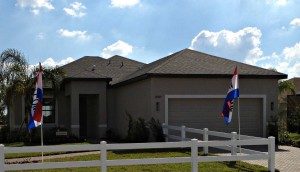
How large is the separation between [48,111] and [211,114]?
37.2 feet

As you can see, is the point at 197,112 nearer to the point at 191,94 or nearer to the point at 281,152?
the point at 191,94

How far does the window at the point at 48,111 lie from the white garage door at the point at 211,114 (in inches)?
392

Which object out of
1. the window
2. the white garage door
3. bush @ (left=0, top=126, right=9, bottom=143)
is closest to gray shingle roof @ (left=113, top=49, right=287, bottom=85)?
the white garage door

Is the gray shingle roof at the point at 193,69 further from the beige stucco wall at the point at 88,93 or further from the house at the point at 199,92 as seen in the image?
the beige stucco wall at the point at 88,93

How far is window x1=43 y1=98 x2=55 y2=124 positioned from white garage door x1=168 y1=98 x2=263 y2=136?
32.7 feet

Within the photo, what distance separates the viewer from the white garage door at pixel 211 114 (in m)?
19.8

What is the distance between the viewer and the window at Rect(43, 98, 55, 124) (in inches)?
1048

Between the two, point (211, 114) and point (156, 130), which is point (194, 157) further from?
point (211, 114)

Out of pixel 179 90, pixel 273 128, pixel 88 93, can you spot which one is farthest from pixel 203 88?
pixel 88 93

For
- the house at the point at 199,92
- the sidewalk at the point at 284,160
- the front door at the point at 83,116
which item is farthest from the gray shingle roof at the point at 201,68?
the front door at the point at 83,116

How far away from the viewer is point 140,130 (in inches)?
754

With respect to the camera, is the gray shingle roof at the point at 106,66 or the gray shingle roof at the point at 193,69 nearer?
the gray shingle roof at the point at 193,69

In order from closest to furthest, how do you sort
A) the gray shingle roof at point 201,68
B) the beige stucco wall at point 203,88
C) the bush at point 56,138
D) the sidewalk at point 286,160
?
1. the sidewalk at point 286,160
2. the beige stucco wall at point 203,88
3. the gray shingle roof at point 201,68
4. the bush at point 56,138

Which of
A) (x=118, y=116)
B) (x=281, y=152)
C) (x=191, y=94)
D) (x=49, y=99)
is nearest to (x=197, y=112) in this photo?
(x=191, y=94)
